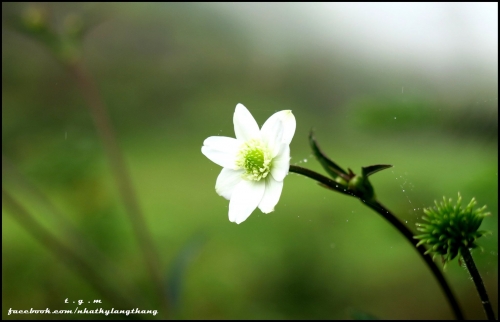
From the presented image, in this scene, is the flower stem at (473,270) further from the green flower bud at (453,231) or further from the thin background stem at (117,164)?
the thin background stem at (117,164)

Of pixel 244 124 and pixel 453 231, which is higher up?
pixel 244 124

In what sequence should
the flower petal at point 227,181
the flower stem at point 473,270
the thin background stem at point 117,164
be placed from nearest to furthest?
the flower stem at point 473,270
the flower petal at point 227,181
the thin background stem at point 117,164

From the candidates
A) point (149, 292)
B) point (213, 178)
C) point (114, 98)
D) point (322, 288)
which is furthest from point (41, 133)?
point (322, 288)

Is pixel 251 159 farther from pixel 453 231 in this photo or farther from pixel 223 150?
pixel 453 231

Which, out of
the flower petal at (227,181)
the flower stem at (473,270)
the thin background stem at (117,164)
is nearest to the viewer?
the flower stem at (473,270)

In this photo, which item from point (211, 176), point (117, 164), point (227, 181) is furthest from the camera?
point (211, 176)

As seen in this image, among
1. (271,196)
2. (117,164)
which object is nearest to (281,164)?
(271,196)

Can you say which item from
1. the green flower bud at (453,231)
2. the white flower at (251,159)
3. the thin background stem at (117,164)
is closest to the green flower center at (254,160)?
the white flower at (251,159)

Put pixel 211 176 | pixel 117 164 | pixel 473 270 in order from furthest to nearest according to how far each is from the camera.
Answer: pixel 211 176
pixel 117 164
pixel 473 270

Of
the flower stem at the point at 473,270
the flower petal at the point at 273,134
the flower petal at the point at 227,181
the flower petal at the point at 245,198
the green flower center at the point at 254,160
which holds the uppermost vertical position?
the flower petal at the point at 273,134

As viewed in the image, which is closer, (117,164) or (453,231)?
(453,231)
